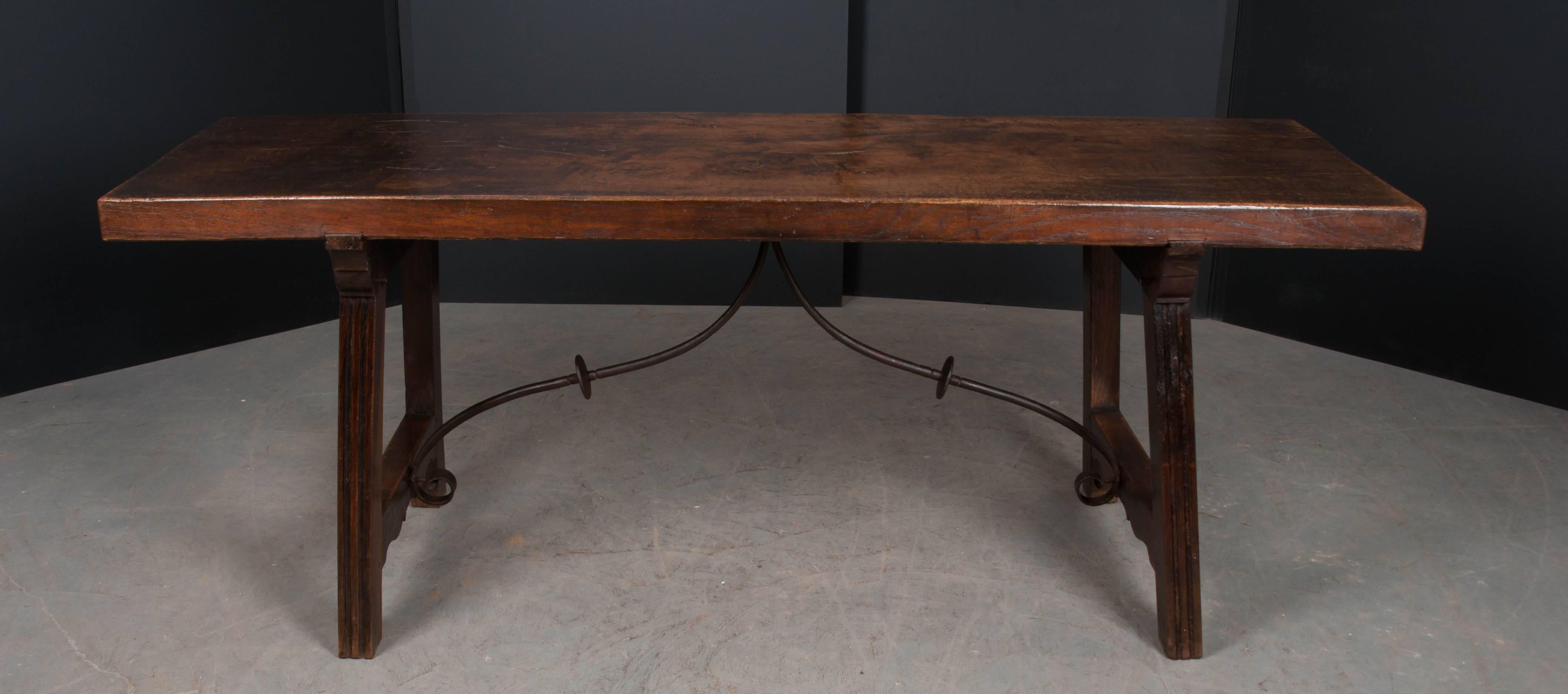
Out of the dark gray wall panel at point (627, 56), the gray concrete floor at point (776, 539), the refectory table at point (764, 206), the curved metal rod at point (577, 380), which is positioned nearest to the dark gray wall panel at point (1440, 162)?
the gray concrete floor at point (776, 539)

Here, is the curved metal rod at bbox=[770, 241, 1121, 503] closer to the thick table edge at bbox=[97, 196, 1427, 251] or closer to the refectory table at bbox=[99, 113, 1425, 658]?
the refectory table at bbox=[99, 113, 1425, 658]

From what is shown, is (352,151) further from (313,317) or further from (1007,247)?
(1007,247)

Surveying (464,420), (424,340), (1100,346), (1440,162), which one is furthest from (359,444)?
(1440,162)

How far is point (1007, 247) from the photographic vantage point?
4012mm

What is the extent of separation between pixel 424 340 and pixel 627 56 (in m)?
1.79

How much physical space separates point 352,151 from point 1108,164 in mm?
1262

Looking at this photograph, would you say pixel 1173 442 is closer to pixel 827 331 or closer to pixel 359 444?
pixel 827 331

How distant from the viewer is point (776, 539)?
2.21 m

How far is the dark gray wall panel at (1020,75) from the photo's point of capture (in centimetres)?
363

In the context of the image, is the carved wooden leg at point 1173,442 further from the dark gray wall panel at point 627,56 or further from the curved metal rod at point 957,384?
the dark gray wall panel at point 627,56

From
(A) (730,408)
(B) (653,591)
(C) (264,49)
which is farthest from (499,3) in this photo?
(B) (653,591)

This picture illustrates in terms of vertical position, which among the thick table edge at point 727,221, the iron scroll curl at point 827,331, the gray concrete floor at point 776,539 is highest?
the thick table edge at point 727,221

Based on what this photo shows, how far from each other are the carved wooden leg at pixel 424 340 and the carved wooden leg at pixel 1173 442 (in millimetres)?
1289

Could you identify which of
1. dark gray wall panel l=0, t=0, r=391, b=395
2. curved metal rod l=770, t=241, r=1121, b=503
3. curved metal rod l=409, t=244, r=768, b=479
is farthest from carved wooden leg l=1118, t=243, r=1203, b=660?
dark gray wall panel l=0, t=0, r=391, b=395
